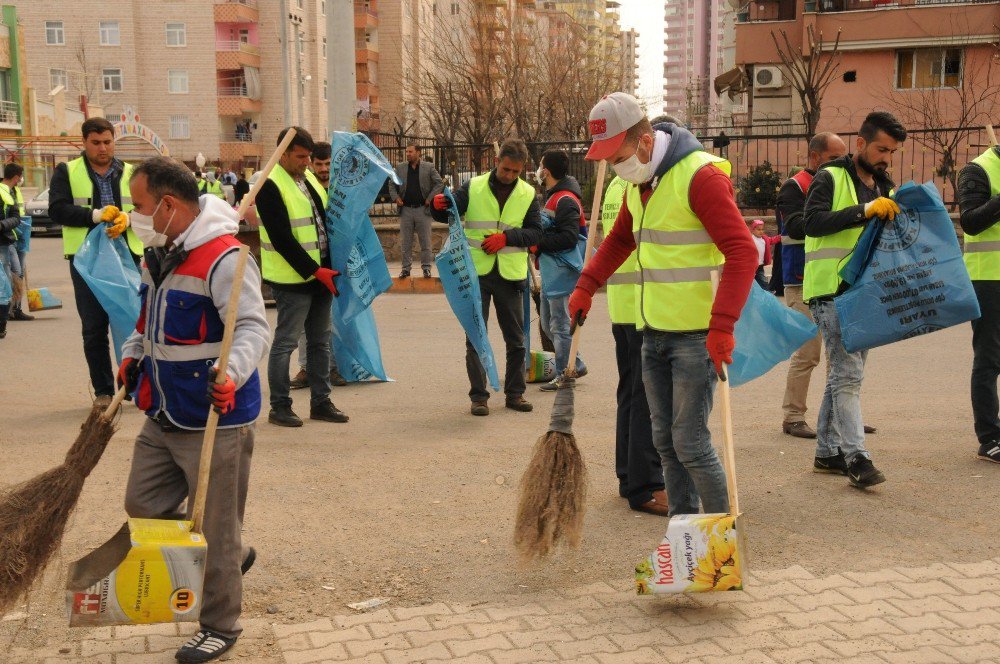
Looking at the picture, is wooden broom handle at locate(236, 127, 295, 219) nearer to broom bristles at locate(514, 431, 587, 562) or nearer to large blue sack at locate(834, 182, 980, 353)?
broom bristles at locate(514, 431, 587, 562)

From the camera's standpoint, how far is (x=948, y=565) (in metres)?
5.08

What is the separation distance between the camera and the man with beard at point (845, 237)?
6.10 meters

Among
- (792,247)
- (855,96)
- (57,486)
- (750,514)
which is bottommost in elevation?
(750,514)

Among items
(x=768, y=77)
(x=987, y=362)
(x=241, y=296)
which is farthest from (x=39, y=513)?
(x=768, y=77)

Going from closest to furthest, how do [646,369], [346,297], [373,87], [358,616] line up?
Result: [358,616] → [646,369] → [346,297] → [373,87]

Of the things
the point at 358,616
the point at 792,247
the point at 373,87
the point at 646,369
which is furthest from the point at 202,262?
the point at 373,87

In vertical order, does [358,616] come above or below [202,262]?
below

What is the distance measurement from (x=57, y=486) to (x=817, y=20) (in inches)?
→ 1214

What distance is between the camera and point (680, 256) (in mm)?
4754

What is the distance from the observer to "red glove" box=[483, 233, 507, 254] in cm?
832

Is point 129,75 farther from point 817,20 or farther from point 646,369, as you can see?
point 646,369

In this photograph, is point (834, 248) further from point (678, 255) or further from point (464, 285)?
point (464, 285)

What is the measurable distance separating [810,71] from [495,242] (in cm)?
2047

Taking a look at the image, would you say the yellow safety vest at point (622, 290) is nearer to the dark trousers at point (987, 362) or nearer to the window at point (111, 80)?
the dark trousers at point (987, 362)
